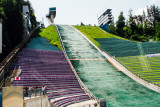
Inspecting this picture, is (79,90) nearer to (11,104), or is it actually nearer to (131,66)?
(11,104)

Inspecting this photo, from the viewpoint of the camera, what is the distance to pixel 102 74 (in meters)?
25.8

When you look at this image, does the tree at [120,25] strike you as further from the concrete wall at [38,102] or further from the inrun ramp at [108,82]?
the concrete wall at [38,102]

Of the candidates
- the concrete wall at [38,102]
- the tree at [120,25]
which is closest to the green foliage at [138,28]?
the tree at [120,25]

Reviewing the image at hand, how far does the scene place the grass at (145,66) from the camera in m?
25.2

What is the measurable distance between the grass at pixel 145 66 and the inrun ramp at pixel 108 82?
291 centimetres

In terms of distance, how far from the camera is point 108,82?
23.0 metres

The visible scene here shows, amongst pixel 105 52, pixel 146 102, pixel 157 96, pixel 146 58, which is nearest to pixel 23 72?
pixel 146 102

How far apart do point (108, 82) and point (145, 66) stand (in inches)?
427

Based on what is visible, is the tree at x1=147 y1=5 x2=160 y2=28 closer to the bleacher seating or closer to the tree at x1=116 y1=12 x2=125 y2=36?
the tree at x1=116 y1=12 x2=125 y2=36

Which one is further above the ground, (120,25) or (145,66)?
(120,25)

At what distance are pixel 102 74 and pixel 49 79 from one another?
31.5 feet

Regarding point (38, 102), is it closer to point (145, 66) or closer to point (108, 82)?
point (108, 82)

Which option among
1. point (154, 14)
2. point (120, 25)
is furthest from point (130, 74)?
point (154, 14)

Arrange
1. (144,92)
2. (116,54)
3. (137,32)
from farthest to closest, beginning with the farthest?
(137,32), (116,54), (144,92)
